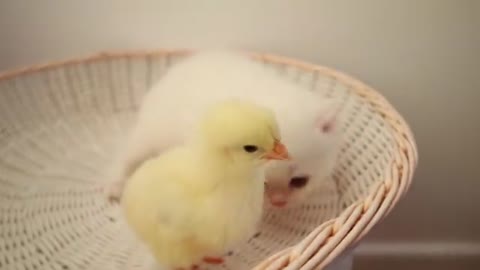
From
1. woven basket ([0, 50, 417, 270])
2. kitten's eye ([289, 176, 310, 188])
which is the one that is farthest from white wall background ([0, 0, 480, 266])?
kitten's eye ([289, 176, 310, 188])

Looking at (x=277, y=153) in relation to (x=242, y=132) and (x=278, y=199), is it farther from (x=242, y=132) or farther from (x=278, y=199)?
(x=278, y=199)

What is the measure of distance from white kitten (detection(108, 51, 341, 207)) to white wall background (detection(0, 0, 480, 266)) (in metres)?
0.19

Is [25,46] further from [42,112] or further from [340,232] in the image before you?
[340,232]

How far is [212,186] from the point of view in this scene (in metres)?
0.64

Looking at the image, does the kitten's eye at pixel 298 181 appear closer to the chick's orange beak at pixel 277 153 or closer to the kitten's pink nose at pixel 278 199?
the kitten's pink nose at pixel 278 199

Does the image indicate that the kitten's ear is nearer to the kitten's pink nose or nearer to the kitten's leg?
the kitten's pink nose

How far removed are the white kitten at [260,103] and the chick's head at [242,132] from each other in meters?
0.16

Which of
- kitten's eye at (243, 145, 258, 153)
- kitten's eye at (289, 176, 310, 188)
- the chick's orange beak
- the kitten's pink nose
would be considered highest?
kitten's eye at (243, 145, 258, 153)

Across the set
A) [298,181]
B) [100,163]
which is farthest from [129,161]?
[298,181]

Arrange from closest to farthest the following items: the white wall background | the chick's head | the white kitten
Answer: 1. the chick's head
2. the white kitten
3. the white wall background

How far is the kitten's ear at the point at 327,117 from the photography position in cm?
82

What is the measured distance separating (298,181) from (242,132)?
10.1 inches

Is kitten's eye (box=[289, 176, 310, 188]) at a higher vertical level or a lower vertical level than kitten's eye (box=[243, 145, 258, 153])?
lower

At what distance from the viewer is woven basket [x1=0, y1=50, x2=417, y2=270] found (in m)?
0.83
